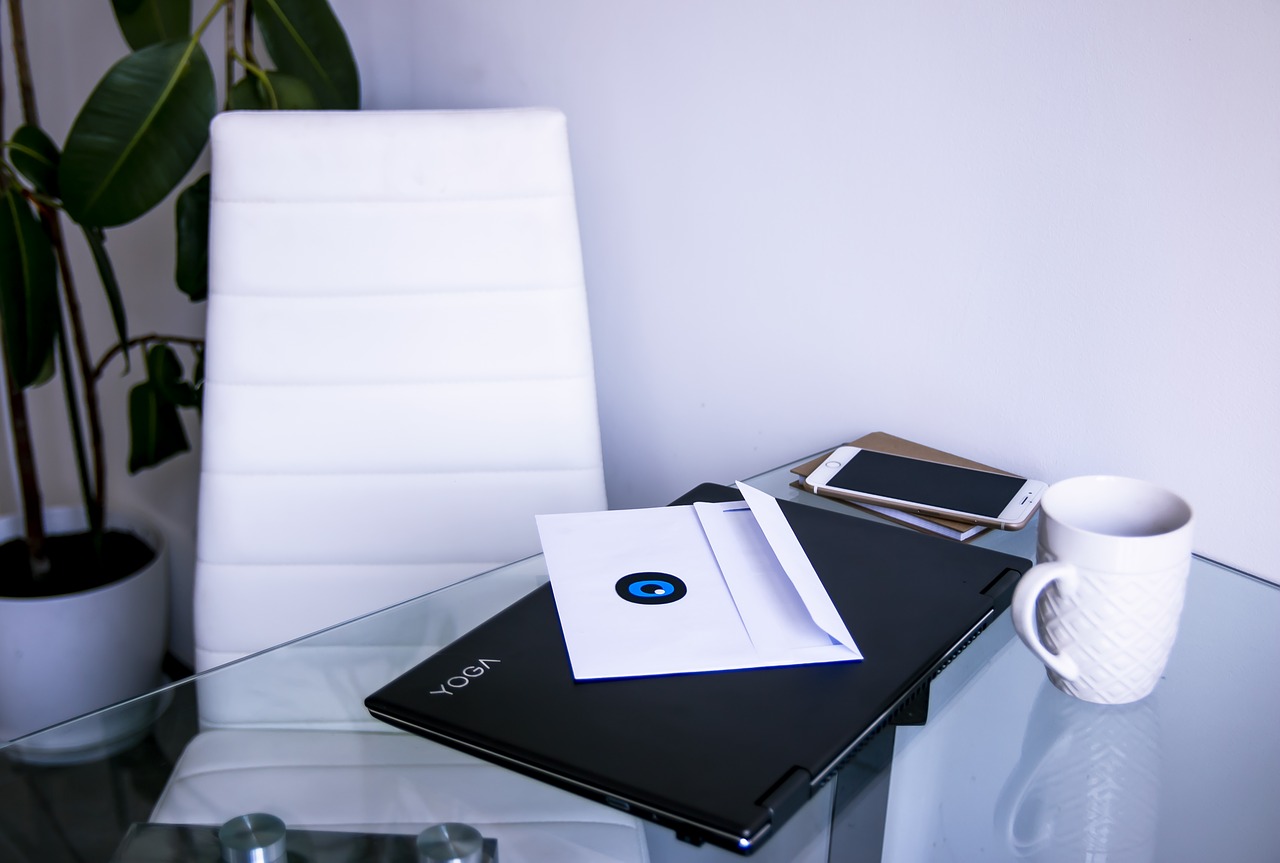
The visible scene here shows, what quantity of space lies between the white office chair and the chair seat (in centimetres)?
51

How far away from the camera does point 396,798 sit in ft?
1.97

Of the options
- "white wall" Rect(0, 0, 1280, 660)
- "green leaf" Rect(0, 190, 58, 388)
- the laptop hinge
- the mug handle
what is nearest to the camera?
the laptop hinge

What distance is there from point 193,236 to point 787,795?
1.22 meters

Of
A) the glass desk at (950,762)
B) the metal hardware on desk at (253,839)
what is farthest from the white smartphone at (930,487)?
the metal hardware on desk at (253,839)

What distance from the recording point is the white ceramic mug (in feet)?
2.05

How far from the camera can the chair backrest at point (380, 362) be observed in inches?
42.8

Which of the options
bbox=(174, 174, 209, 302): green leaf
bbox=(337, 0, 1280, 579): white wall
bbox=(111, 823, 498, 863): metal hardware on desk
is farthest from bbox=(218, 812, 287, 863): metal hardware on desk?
bbox=(174, 174, 209, 302): green leaf

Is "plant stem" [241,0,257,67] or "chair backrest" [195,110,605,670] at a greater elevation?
"plant stem" [241,0,257,67]

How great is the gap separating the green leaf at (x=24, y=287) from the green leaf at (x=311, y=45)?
0.39m

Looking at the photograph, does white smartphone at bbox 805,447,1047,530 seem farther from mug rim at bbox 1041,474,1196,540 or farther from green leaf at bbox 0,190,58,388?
green leaf at bbox 0,190,58,388

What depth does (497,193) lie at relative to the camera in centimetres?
110

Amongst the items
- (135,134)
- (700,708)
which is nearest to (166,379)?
(135,134)

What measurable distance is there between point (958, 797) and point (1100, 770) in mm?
92

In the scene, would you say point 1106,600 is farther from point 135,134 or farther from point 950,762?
point 135,134
